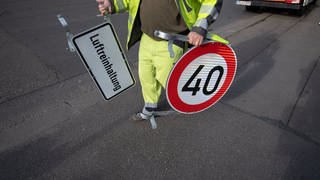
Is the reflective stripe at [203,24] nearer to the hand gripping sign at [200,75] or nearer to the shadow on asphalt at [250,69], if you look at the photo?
the hand gripping sign at [200,75]

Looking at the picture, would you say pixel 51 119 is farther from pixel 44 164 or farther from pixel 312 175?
pixel 312 175

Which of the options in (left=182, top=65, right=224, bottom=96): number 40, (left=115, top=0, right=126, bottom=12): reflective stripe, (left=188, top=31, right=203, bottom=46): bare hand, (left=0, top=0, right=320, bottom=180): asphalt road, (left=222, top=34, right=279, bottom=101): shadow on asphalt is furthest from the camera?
(left=222, top=34, right=279, bottom=101): shadow on asphalt

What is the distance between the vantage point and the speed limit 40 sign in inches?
70.0

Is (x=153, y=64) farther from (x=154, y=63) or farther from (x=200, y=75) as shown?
(x=200, y=75)

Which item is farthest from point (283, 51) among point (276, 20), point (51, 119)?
point (51, 119)

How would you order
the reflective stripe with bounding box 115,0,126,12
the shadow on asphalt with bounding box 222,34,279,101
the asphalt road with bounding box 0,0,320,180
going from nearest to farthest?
the reflective stripe with bounding box 115,0,126,12 → the asphalt road with bounding box 0,0,320,180 → the shadow on asphalt with bounding box 222,34,279,101

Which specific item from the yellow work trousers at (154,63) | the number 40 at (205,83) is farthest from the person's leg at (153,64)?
the number 40 at (205,83)

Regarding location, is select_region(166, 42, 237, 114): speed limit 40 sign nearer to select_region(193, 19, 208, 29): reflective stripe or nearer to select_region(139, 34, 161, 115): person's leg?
select_region(193, 19, 208, 29): reflective stripe

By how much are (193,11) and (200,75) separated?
1.84 feet

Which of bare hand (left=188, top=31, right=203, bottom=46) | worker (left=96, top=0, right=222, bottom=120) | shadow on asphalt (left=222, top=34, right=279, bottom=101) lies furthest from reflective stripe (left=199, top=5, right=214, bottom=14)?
shadow on asphalt (left=222, top=34, right=279, bottom=101)

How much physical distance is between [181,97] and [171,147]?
2.34ft

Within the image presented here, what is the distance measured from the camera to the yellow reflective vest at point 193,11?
181 cm

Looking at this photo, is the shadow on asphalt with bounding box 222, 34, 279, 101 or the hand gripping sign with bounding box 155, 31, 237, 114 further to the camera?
the shadow on asphalt with bounding box 222, 34, 279, 101

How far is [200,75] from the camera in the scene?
1.92m
